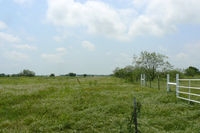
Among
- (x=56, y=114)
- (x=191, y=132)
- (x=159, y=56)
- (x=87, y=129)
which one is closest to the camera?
(x=191, y=132)

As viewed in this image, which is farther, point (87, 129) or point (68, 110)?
point (68, 110)

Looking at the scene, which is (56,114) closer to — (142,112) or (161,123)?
(142,112)

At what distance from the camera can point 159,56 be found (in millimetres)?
18375

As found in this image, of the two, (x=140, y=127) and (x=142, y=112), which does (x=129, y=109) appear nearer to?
(x=142, y=112)

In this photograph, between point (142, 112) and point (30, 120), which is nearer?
point (30, 120)

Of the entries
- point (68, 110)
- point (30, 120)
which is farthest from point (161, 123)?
point (30, 120)

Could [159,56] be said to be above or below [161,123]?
above

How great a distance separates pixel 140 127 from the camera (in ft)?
17.1

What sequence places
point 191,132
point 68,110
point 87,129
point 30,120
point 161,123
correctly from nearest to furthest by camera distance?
point 191,132, point 87,129, point 161,123, point 30,120, point 68,110

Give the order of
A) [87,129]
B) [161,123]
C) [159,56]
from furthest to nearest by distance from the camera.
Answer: [159,56], [161,123], [87,129]

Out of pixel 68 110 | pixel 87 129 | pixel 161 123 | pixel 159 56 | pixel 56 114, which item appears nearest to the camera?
pixel 87 129

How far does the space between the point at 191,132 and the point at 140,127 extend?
5.08 feet

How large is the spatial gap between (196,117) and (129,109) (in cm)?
276

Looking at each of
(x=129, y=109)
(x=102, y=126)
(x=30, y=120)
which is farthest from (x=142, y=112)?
(x=30, y=120)
